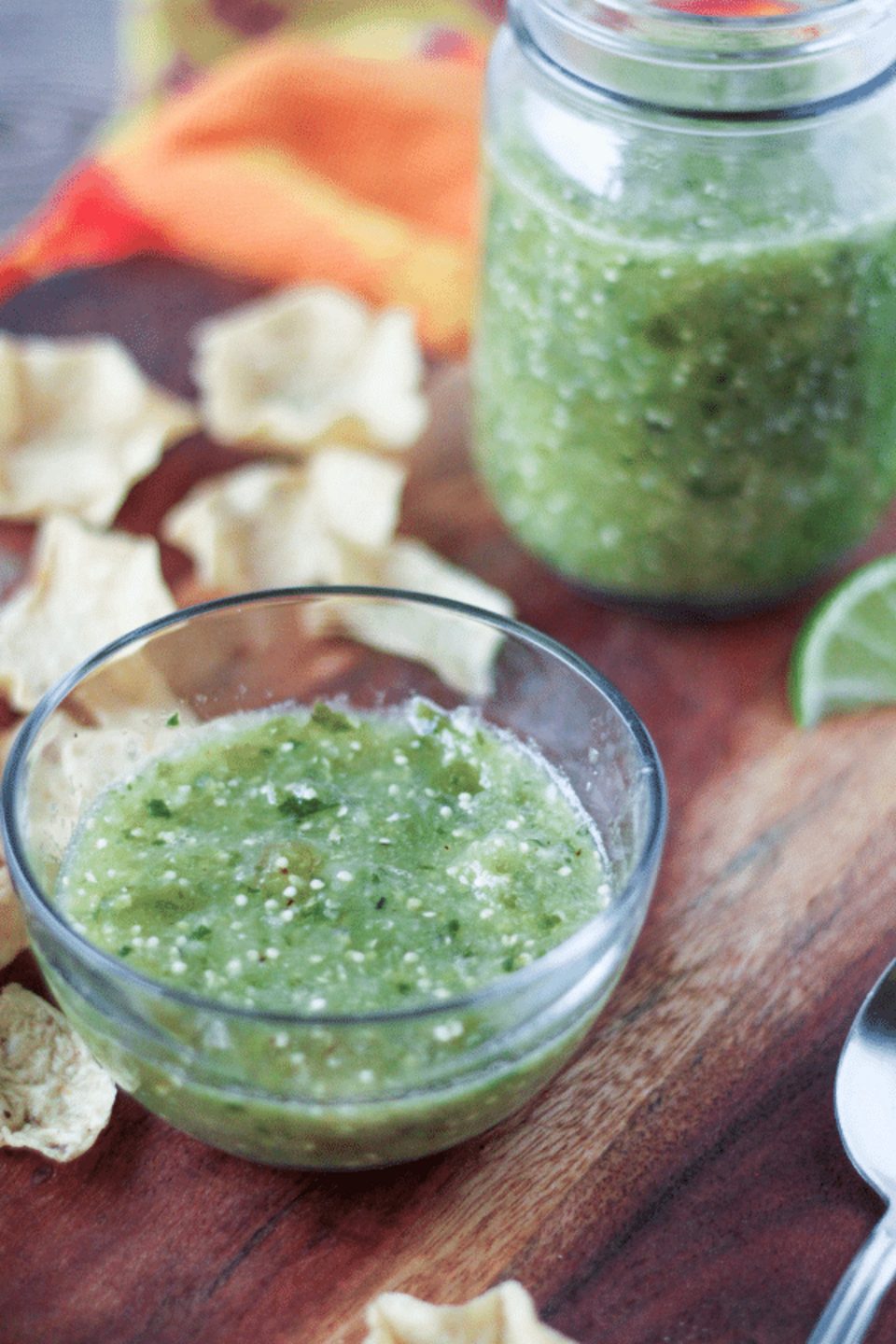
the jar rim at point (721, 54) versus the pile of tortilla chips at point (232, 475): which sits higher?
the jar rim at point (721, 54)

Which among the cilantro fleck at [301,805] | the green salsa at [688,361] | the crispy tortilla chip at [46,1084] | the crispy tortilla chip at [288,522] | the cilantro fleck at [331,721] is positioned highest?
the green salsa at [688,361]

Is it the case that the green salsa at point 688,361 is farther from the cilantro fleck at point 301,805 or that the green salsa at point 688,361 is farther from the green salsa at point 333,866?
the cilantro fleck at point 301,805

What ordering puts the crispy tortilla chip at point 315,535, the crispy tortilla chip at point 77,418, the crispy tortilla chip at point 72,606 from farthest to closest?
the crispy tortilla chip at point 77,418
the crispy tortilla chip at point 315,535
the crispy tortilla chip at point 72,606

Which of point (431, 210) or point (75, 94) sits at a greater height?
point (431, 210)

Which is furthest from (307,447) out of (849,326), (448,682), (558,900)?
(558,900)

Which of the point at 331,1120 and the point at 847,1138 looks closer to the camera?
the point at 331,1120

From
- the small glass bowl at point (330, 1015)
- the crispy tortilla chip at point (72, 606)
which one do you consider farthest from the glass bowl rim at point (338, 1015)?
the crispy tortilla chip at point (72, 606)

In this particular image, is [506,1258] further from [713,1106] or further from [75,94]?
[75,94]
